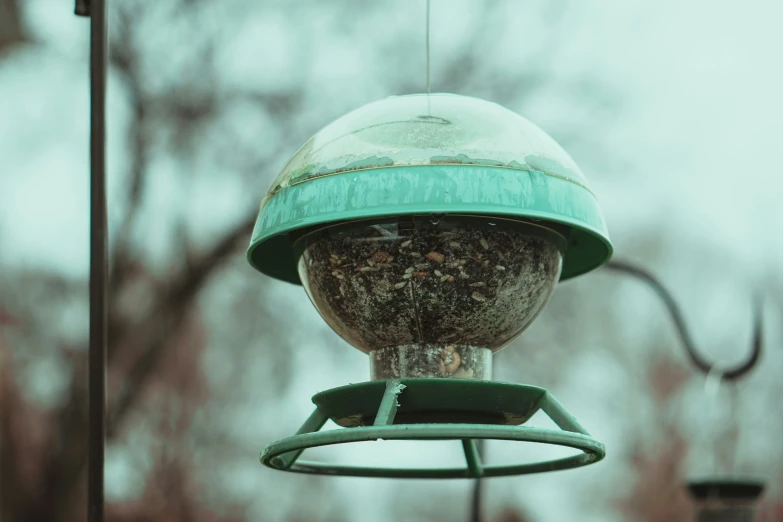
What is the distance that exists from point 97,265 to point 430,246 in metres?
0.90

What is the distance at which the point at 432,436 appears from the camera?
2.28m

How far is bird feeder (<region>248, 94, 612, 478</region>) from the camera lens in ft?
8.05

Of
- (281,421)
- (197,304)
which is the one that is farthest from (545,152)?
(281,421)

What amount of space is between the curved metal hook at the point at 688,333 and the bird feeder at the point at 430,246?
2.38 metres

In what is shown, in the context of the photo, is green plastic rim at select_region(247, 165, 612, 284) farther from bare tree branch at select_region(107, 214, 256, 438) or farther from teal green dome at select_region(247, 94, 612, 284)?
bare tree branch at select_region(107, 214, 256, 438)

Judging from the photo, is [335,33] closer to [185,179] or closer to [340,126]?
[185,179]

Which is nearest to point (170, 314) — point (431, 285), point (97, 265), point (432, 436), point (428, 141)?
point (97, 265)

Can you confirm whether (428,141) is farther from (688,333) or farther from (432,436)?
(688,333)

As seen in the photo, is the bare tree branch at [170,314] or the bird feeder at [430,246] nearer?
the bird feeder at [430,246]

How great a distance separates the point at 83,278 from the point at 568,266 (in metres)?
8.76

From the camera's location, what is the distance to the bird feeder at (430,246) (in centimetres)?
245

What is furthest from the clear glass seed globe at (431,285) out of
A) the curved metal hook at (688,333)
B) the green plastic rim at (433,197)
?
the curved metal hook at (688,333)

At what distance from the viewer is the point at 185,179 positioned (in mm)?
10969

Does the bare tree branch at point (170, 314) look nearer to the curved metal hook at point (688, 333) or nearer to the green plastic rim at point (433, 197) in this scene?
the curved metal hook at point (688, 333)
